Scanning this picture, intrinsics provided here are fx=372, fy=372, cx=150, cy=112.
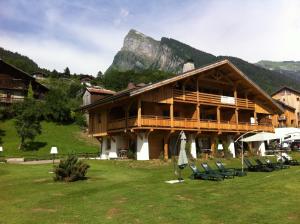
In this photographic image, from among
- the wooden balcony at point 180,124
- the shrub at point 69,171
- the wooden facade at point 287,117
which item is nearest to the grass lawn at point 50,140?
the wooden balcony at point 180,124

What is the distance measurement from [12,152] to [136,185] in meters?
34.4

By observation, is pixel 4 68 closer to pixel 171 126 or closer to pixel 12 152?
pixel 12 152

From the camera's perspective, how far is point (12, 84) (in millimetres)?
70875

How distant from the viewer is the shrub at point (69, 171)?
67.6 ft

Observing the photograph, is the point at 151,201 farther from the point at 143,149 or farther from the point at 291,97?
the point at 291,97

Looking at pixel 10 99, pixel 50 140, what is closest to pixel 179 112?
pixel 50 140

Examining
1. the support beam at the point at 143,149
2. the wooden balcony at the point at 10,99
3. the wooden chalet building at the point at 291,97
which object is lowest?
the support beam at the point at 143,149

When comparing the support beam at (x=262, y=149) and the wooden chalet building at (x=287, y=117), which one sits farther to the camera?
the wooden chalet building at (x=287, y=117)

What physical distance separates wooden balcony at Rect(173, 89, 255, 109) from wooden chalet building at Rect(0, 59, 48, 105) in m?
43.3

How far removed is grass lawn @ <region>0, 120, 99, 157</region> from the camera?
50062mm

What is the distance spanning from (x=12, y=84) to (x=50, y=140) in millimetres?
20392

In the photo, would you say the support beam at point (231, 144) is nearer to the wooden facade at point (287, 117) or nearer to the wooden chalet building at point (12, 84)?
the wooden facade at point (287, 117)

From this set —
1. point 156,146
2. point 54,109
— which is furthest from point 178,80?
point 54,109

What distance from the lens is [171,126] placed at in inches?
1353
